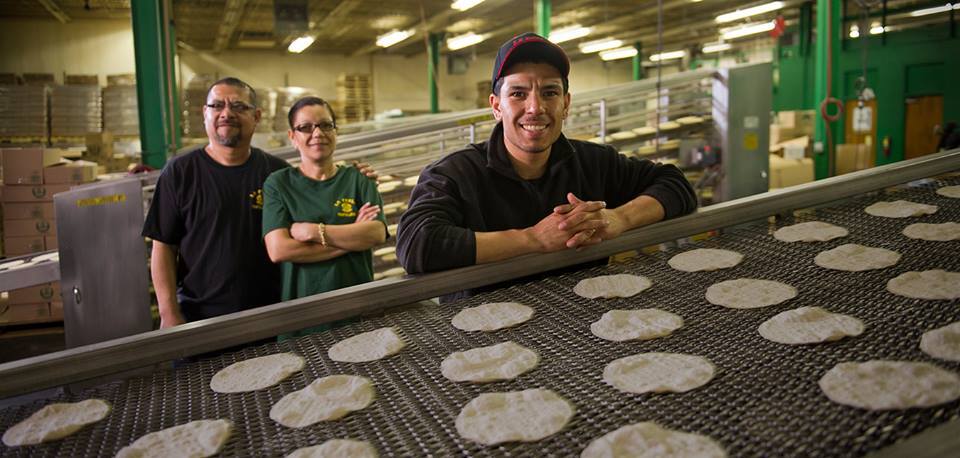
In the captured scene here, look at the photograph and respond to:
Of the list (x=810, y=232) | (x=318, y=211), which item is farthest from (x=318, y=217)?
(x=810, y=232)

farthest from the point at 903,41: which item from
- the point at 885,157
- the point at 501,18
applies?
the point at 501,18

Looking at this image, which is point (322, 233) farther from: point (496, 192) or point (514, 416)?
point (514, 416)

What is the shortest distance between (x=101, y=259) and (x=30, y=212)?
3.49m

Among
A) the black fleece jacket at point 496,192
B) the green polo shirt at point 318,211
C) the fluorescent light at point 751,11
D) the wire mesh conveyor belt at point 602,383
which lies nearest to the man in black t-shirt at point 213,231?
the green polo shirt at point 318,211

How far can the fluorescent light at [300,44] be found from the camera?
13436 mm

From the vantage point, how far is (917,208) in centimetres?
176

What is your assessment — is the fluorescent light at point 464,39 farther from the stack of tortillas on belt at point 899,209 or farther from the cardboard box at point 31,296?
the stack of tortillas on belt at point 899,209

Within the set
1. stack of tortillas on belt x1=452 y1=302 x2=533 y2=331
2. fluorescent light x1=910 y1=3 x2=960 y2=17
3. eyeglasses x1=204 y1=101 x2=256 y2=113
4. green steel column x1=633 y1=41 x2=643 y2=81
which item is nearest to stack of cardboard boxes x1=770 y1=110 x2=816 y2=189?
fluorescent light x1=910 y1=3 x2=960 y2=17

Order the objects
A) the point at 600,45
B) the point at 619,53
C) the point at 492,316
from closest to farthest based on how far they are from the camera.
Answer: the point at 492,316, the point at 600,45, the point at 619,53

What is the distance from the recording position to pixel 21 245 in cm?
539

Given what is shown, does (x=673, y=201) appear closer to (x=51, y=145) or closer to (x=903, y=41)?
(x=51, y=145)

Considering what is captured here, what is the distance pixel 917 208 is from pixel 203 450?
1.88 m

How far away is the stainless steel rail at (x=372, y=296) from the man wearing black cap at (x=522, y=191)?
4 centimetres

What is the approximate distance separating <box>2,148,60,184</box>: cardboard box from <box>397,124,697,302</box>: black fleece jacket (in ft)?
16.4
